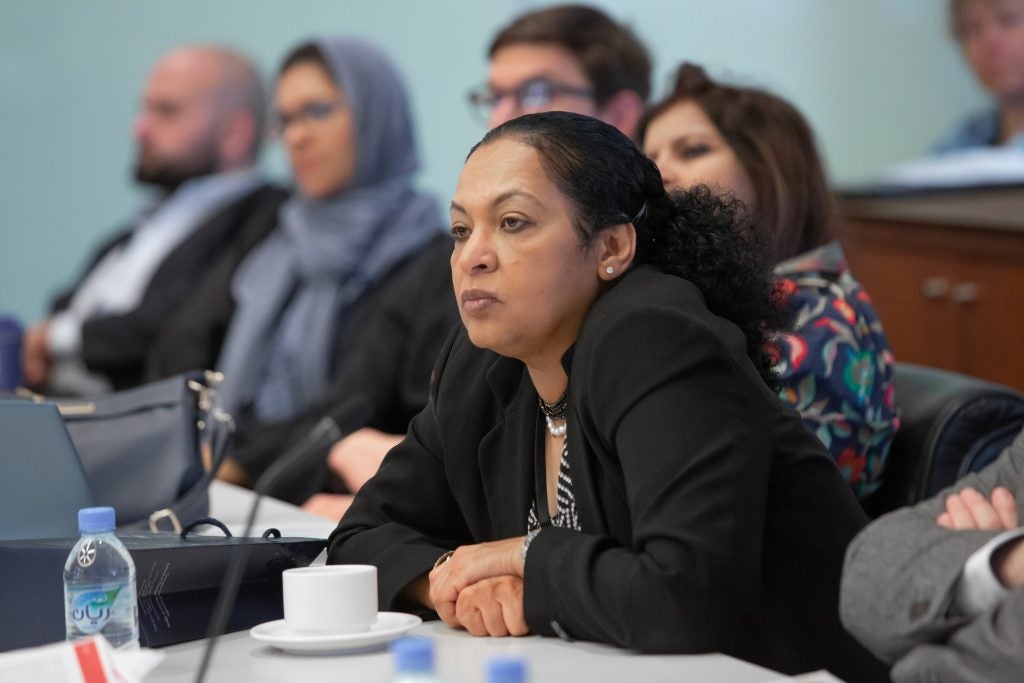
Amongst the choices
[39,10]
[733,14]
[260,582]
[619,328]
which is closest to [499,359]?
[619,328]

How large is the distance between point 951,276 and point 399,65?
211cm

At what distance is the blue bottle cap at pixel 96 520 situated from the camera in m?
1.48

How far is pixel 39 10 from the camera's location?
221 inches

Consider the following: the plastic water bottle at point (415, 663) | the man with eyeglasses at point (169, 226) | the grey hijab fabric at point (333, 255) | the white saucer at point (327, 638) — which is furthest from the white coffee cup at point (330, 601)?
the man with eyeglasses at point (169, 226)

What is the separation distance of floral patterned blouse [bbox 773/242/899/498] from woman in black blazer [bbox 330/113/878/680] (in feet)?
1.37

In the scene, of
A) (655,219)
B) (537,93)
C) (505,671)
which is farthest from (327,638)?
(537,93)

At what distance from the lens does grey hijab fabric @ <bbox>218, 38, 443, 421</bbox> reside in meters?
3.66

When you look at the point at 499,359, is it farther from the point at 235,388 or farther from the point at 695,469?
the point at 235,388

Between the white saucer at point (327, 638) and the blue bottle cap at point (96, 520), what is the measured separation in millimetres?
203

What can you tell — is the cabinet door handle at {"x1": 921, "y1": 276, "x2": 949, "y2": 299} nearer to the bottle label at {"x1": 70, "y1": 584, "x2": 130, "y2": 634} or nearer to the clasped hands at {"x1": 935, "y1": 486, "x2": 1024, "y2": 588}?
the clasped hands at {"x1": 935, "y1": 486, "x2": 1024, "y2": 588}

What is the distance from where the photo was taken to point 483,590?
1441 millimetres

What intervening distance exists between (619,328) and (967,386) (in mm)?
700

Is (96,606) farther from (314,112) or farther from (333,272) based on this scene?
(314,112)

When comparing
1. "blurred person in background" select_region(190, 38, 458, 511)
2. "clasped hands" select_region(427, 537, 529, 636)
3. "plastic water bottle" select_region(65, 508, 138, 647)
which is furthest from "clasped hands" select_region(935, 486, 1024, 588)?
"blurred person in background" select_region(190, 38, 458, 511)
